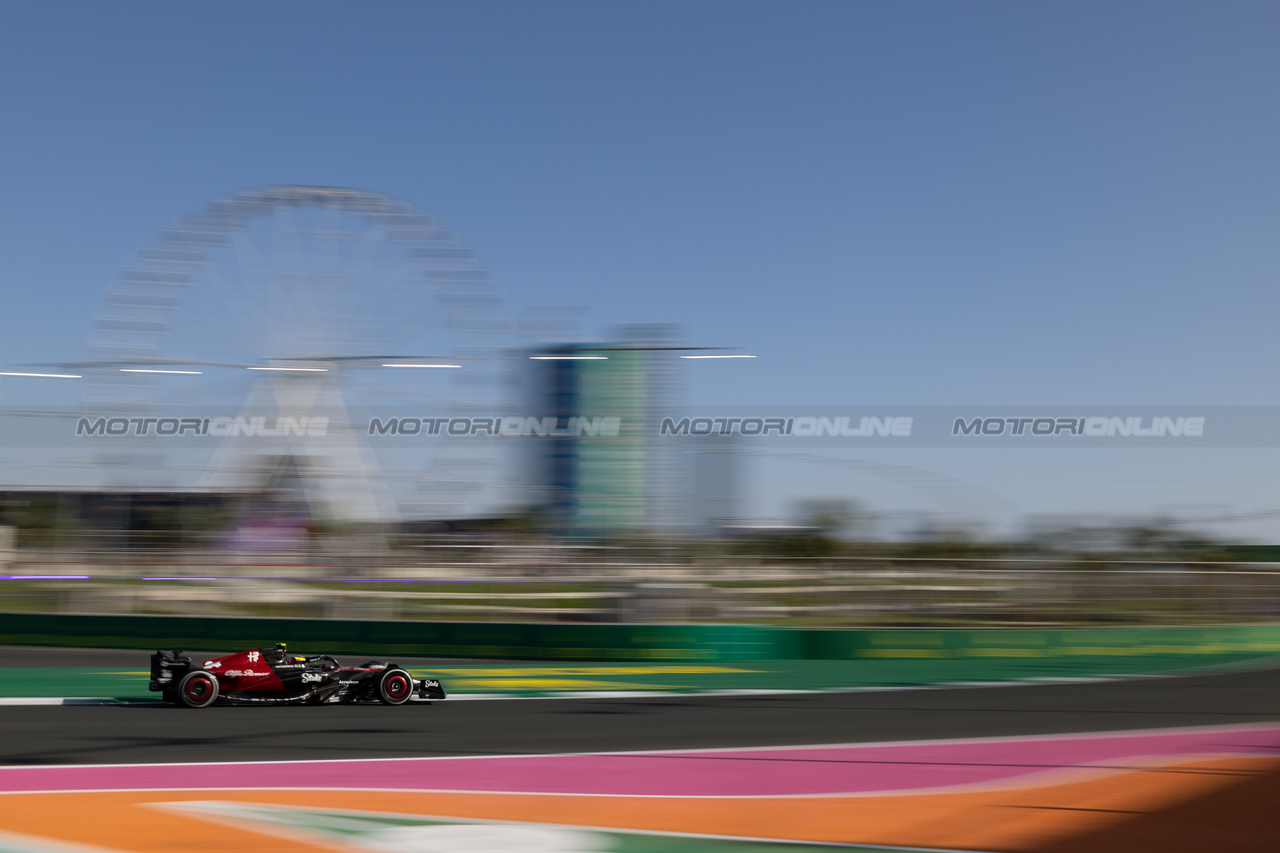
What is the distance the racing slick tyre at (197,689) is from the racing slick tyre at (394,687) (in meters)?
1.20

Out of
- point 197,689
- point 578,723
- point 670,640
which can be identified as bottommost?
point 670,640

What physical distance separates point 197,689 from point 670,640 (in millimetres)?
6579

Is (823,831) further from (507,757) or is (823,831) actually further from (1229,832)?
(507,757)

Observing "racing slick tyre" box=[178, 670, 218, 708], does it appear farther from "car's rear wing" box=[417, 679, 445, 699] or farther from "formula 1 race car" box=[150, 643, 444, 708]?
"car's rear wing" box=[417, 679, 445, 699]

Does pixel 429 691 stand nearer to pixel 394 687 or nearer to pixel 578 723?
pixel 394 687

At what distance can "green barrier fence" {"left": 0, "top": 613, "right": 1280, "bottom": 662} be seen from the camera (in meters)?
14.1

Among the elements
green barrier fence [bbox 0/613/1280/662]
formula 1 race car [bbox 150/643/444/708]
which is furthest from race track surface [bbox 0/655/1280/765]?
green barrier fence [bbox 0/613/1280/662]

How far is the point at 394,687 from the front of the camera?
9.02 m

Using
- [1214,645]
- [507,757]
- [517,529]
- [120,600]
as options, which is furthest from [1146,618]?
[120,600]

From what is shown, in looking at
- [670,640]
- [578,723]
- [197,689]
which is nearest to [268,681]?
[197,689]

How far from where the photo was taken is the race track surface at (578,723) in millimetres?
6879

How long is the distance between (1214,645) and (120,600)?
14.7 metres

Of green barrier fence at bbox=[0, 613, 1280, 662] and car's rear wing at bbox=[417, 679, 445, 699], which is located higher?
car's rear wing at bbox=[417, 679, 445, 699]

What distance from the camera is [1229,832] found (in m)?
4.84
